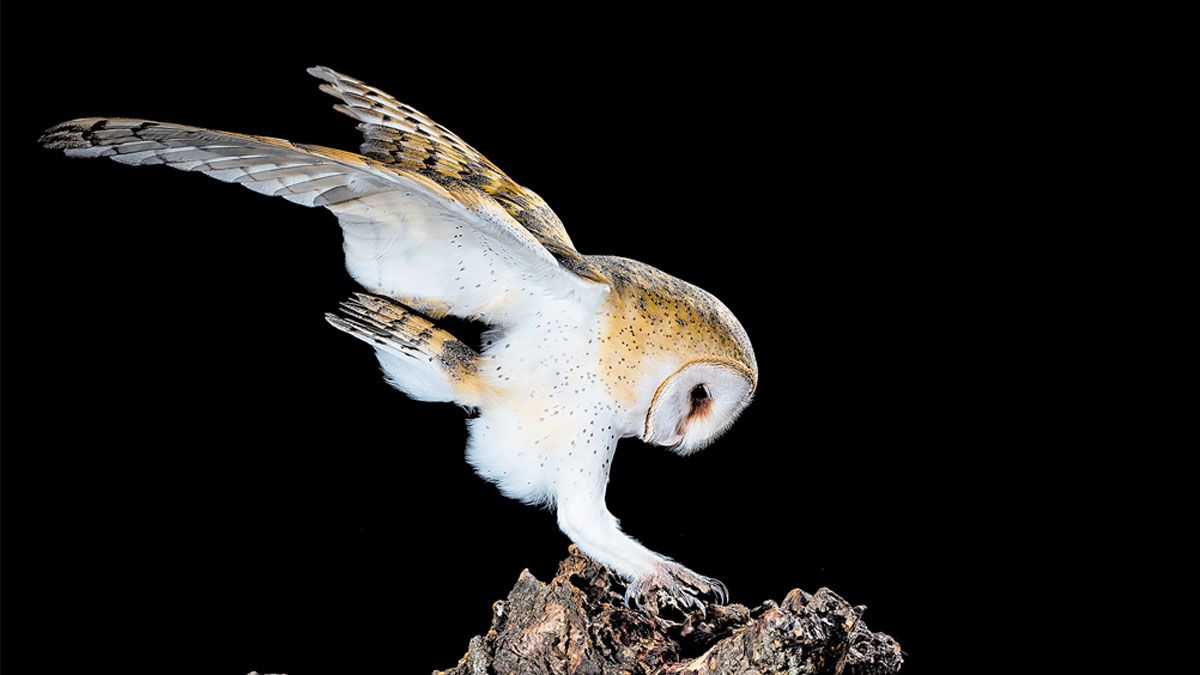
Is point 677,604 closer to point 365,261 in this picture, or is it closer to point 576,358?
point 576,358

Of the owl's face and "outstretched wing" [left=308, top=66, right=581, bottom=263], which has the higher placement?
"outstretched wing" [left=308, top=66, right=581, bottom=263]

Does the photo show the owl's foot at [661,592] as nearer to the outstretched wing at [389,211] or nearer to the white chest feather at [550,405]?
the white chest feather at [550,405]

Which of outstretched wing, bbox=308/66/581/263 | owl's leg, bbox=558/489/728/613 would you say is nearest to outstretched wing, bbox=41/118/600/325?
outstretched wing, bbox=308/66/581/263

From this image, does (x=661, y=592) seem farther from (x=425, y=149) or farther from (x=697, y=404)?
(x=425, y=149)

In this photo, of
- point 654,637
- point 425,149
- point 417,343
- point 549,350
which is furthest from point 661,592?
point 425,149

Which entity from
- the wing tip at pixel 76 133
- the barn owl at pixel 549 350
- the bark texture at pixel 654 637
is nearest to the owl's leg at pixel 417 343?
the barn owl at pixel 549 350

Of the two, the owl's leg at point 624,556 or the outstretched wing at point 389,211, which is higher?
the outstretched wing at point 389,211

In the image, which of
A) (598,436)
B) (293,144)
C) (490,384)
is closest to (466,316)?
(490,384)

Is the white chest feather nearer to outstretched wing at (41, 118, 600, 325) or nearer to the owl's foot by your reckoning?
outstretched wing at (41, 118, 600, 325)
